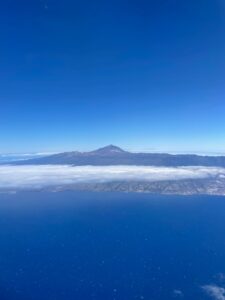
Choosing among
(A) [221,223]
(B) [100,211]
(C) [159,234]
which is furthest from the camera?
(B) [100,211]

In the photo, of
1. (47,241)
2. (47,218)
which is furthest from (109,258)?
(47,218)

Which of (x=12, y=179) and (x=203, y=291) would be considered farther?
(x=12, y=179)

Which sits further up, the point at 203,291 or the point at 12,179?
the point at 12,179

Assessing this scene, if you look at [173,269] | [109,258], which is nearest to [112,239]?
[109,258]

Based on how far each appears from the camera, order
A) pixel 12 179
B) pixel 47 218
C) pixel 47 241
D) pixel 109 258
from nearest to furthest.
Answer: pixel 109 258, pixel 47 241, pixel 47 218, pixel 12 179

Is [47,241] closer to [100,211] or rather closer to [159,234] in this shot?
[159,234]

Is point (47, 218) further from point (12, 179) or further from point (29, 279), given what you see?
point (12, 179)
